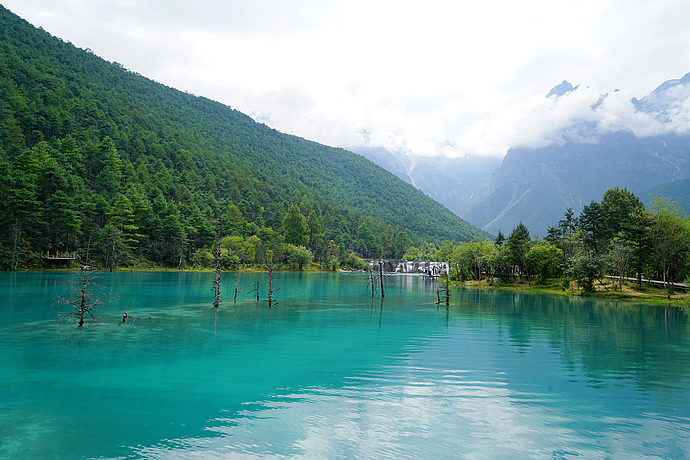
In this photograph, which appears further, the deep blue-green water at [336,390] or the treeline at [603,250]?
the treeline at [603,250]

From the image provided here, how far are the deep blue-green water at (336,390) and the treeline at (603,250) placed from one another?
30809 millimetres

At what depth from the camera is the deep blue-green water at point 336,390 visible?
10.7 meters

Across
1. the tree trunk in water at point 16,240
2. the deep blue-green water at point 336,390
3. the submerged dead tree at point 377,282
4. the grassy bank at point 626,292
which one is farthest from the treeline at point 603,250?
the tree trunk in water at point 16,240

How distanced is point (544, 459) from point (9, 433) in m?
14.2

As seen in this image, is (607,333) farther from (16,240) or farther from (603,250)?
(16,240)

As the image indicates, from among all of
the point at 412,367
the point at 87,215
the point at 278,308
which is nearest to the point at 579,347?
the point at 412,367

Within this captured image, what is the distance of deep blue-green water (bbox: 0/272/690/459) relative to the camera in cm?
1069

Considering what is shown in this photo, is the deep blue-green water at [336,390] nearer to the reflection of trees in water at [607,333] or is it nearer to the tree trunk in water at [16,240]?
the reflection of trees in water at [607,333]

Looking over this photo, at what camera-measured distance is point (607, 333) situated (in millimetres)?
29141

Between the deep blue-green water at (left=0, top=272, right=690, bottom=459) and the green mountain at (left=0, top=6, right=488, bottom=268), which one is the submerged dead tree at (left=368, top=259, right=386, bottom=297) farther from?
the green mountain at (left=0, top=6, right=488, bottom=268)

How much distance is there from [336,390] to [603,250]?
7536 centimetres

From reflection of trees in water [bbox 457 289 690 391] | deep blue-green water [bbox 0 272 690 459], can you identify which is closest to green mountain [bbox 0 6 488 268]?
deep blue-green water [bbox 0 272 690 459]

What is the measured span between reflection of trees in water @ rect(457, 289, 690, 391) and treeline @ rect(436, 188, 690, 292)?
34.5ft

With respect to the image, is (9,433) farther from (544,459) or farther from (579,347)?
(579,347)
